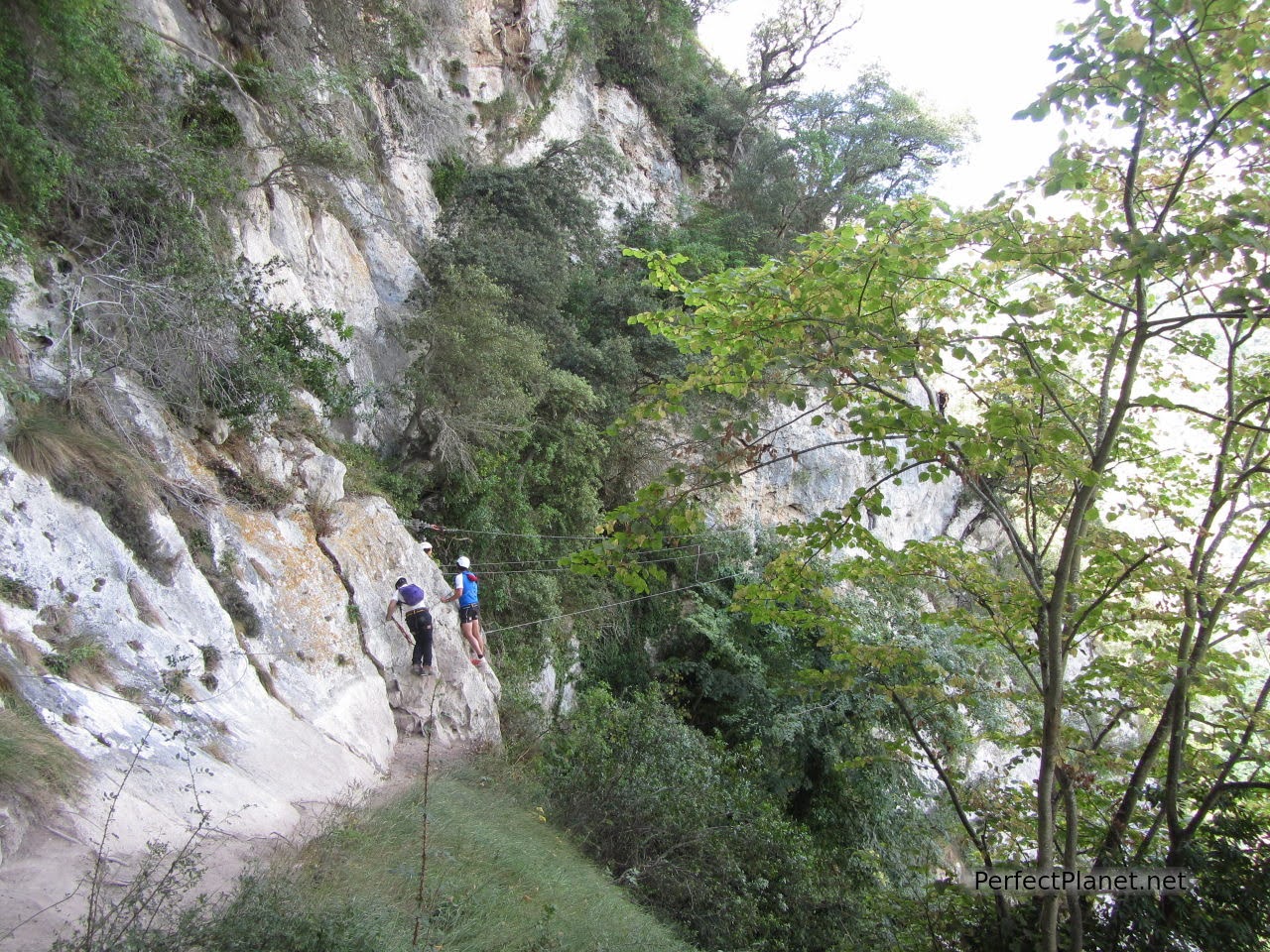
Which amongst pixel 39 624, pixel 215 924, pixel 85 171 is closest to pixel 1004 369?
pixel 215 924

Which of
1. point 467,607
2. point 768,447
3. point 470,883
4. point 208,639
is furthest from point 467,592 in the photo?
point 768,447

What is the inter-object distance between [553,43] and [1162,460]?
1950 cm

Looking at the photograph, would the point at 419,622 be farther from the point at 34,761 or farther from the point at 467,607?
the point at 34,761

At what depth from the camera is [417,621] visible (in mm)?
9055

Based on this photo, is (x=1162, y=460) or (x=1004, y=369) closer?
(x=1004, y=369)

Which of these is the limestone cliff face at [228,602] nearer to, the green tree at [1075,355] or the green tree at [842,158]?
the green tree at [1075,355]

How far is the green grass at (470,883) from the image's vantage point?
4.42 metres

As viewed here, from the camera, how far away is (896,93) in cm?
2381

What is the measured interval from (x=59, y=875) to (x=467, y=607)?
6.82 metres

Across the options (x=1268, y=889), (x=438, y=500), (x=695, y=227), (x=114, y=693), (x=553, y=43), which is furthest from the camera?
(x=695, y=227)

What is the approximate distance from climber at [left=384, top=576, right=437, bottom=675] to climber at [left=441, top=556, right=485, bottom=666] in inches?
47.3

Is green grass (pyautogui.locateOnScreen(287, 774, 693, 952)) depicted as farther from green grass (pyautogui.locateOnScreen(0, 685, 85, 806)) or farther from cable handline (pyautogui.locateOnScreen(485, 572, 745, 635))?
cable handline (pyautogui.locateOnScreen(485, 572, 745, 635))

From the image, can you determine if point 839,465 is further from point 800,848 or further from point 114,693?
point 114,693

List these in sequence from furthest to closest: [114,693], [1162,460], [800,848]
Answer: [800,848] < [1162,460] < [114,693]
